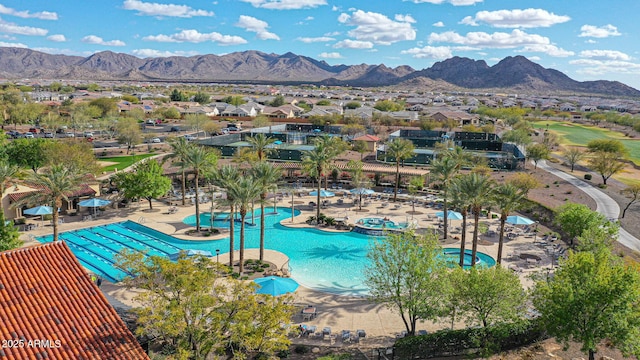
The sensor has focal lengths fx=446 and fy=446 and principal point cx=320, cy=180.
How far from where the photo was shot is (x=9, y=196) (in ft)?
115

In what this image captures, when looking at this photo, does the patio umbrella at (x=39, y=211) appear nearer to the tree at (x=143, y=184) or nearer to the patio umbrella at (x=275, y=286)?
the tree at (x=143, y=184)


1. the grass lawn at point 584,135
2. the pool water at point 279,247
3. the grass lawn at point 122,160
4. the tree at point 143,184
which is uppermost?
the grass lawn at point 584,135

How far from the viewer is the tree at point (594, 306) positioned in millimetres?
15133

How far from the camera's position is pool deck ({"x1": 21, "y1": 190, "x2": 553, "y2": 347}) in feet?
69.9

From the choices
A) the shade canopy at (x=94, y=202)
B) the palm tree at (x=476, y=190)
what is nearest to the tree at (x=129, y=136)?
the shade canopy at (x=94, y=202)

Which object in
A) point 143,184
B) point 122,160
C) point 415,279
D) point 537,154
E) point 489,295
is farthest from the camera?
point 537,154

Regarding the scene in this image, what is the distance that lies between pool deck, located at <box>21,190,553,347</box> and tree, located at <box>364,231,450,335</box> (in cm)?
221

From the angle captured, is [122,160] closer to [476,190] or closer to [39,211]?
[39,211]

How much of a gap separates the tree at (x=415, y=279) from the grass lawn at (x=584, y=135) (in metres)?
73.0

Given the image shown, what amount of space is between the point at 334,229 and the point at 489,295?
754 inches

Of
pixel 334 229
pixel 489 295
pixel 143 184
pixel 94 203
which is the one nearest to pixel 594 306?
pixel 489 295

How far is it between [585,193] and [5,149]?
6033 centimetres

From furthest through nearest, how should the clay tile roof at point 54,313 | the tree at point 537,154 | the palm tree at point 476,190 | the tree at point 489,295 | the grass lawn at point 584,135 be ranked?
the grass lawn at point 584,135 → the tree at point 537,154 → the palm tree at point 476,190 → the tree at point 489,295 → the clay tile roof at point 54,313

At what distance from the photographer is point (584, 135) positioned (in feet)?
362
